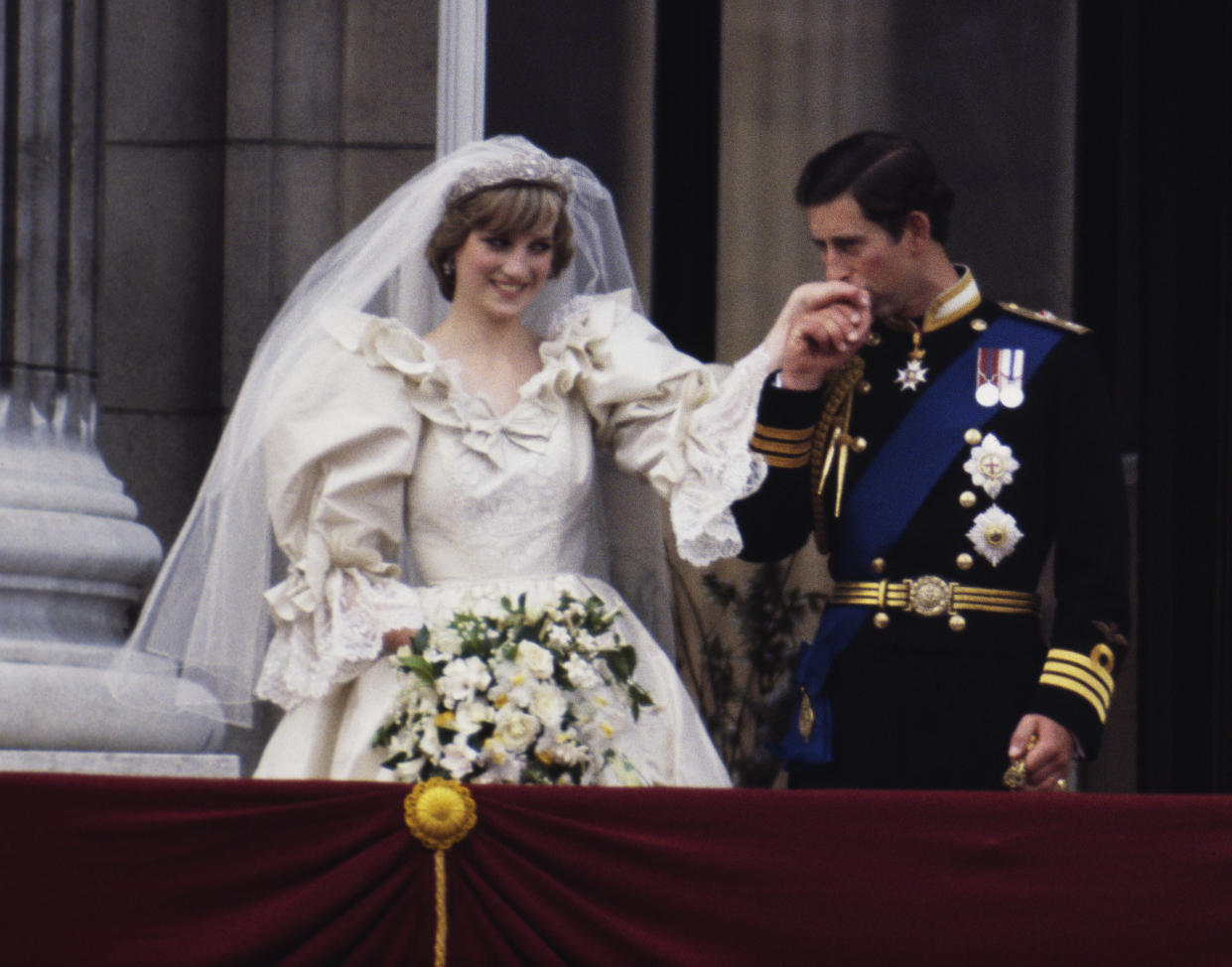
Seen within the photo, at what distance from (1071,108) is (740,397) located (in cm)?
235

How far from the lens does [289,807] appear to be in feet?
9.25

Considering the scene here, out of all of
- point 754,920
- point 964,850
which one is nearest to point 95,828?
point 754,920

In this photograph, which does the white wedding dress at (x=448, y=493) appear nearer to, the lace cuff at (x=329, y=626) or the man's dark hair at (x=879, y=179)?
the lace cuff at (x=329, y=626)

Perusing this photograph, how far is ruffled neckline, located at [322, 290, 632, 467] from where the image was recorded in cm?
391

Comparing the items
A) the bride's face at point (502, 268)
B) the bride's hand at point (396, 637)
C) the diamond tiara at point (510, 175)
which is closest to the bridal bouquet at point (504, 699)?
the bride's hand at point (396, 637)

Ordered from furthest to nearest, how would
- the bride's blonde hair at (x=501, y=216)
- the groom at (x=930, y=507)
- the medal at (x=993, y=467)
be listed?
1. the bride's blonde hair at (x=501, y=216)
2. the medal at (x=993, y=467)
3. the groom at (x=930, y=507)

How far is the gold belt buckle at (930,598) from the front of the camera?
3518 millimetres

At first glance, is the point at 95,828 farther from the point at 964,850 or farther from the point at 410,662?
the point at 964,850

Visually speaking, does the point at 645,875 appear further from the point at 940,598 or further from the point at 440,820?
the point at 940,598

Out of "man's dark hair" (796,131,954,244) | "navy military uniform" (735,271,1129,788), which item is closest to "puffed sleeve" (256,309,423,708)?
"navy military uniform" (735,271,1129,788)

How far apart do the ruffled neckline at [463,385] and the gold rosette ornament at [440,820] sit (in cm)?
114

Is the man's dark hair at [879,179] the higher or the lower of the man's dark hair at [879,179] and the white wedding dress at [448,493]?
the higher

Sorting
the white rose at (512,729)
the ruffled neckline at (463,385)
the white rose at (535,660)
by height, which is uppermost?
the ruffled neckline at (463,385)

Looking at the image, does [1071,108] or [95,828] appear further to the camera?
[1071,108]
